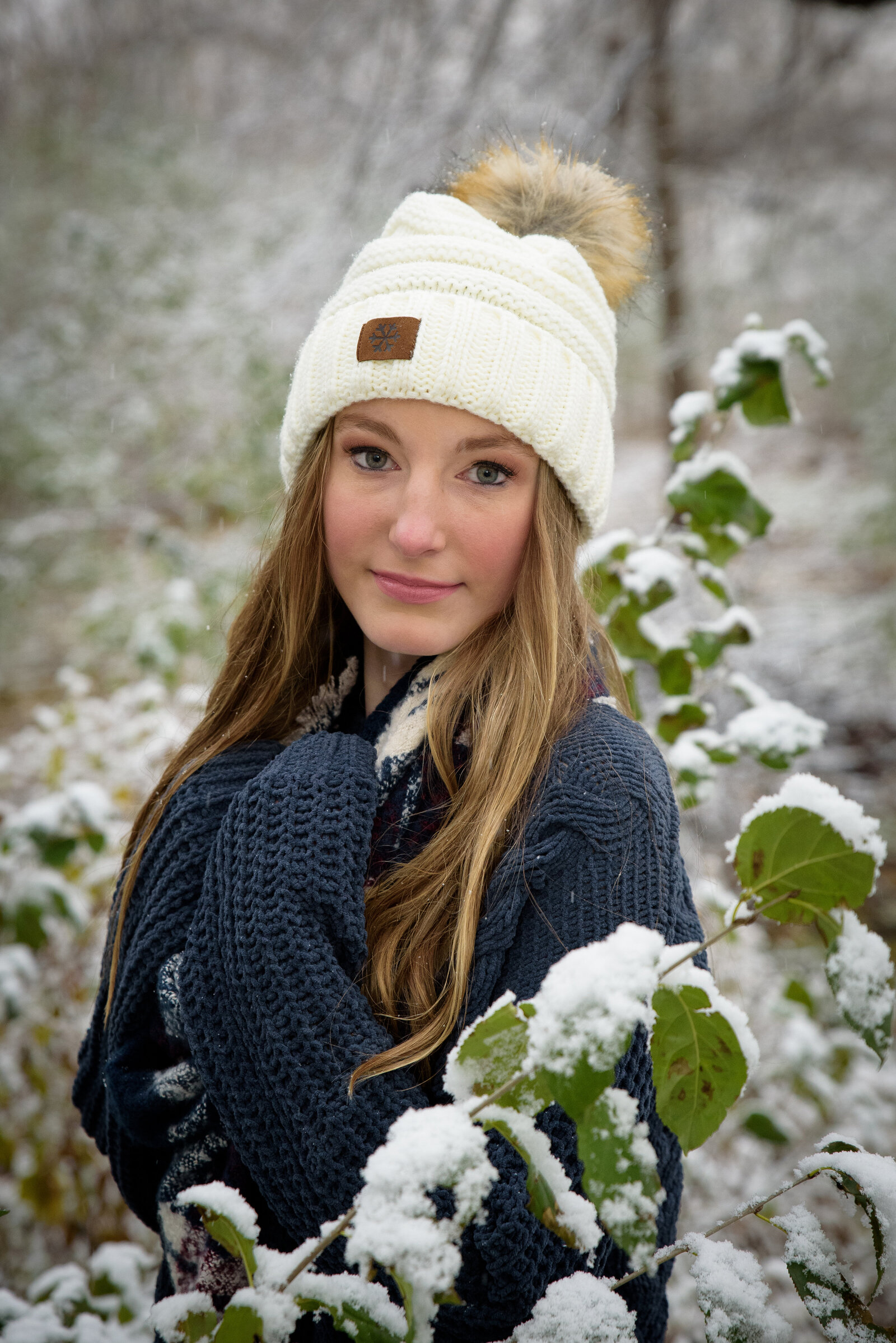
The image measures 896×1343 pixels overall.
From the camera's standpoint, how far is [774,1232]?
252cm

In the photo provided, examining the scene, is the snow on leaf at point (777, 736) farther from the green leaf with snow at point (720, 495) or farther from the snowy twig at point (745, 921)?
the snowy twig at point (745, 921)

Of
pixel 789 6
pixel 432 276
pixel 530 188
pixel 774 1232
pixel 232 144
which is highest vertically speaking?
pixel 789 6

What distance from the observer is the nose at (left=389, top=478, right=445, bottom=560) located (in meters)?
1.23

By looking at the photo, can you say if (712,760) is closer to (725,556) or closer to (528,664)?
(725,556)

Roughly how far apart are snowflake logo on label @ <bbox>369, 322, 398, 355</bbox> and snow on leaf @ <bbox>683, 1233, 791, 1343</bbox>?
1.10 meters

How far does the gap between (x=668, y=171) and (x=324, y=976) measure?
3542 mm

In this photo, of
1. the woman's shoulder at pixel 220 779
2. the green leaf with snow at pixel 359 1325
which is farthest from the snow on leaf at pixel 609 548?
the green leaf with snow at pixel 359 1325

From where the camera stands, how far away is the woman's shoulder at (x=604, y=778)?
1111 mm

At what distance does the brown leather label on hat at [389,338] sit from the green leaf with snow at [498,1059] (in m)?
0.92

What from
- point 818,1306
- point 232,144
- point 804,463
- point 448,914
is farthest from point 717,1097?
point 804,463

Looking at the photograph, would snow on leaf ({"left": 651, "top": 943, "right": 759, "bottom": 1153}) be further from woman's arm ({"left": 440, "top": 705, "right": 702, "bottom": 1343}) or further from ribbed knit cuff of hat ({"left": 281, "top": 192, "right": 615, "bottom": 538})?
ribbed knit cuff of hat ({"left": 281, "top": 192, "right": 615, "bottom": 538})

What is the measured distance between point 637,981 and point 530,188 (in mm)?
1308

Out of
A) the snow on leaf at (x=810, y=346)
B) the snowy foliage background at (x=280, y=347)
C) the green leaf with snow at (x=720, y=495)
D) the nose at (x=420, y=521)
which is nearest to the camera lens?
the nose at (x=420, y=521)

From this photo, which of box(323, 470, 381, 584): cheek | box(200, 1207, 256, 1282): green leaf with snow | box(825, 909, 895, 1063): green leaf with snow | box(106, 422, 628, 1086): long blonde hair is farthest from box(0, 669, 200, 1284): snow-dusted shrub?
box(825, 909, 895, 1063): green leaf with snow
